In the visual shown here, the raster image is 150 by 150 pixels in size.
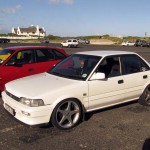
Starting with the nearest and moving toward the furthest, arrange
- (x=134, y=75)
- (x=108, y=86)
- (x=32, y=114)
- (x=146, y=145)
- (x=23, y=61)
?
(x=146, y=145), (x=32, y=114), (x=108, y=86), (x=134, y=75), (x=23, y=61)

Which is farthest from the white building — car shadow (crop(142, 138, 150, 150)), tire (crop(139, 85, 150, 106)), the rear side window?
car shadow (crop(142, 138, 150, 150))

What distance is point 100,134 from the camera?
4656mm

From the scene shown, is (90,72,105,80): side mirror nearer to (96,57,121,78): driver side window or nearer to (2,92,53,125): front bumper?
(96,57,121,78): driver side window

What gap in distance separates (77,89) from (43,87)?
0.66m

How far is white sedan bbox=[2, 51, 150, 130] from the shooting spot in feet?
15.0

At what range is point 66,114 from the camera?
4.86m

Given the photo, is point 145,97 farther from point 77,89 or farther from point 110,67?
point 77,89

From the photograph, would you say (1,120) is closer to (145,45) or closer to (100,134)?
(100,134)

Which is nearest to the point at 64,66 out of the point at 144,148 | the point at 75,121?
the point at 75,121

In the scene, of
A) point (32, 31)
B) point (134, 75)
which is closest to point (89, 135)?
point (134, 75)

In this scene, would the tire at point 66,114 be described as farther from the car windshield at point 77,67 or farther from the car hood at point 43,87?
the car windshield at point 77,67

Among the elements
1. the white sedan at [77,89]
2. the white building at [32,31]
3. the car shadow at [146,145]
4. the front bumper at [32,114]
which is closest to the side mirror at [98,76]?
the white sedan at [77,89]

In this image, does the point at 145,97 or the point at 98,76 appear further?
the point at 145,97

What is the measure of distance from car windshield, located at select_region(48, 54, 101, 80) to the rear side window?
29.8 inches
